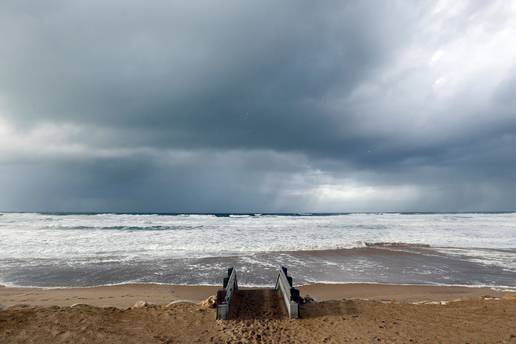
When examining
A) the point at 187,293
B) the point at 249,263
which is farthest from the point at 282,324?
the point at 249,263

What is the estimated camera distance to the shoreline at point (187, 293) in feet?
31.4

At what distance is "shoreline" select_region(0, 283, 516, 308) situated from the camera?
9562mm

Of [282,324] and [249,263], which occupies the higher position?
[282,324]

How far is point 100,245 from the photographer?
2130cm

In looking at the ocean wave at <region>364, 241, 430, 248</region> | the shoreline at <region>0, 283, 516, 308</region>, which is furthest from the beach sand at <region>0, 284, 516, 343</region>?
the ocean wave at <region>364, 241, 430, 248</region>

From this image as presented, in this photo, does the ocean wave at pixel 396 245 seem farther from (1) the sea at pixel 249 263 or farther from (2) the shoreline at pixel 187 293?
(2) the shoreline at pixel 187 293

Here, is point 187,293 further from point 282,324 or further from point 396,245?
point 396,245

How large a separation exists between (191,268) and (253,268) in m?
2.96

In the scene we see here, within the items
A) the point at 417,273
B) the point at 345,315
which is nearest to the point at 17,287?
the point at 345,315

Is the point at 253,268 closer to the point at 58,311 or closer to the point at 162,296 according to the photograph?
the point at 162,296

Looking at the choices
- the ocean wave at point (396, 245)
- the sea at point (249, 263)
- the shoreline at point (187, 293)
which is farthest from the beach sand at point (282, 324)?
the ocean wave at point (396, 245)

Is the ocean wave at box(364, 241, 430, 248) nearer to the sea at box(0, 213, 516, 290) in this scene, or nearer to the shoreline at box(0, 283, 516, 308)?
the sea at box(0, 213, 516, 290)

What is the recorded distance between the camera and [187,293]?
10.5 meters

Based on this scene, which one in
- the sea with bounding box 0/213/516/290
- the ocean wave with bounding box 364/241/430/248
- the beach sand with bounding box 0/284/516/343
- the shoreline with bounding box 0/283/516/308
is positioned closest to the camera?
the beach sand with bounding box 0/284/516/343
